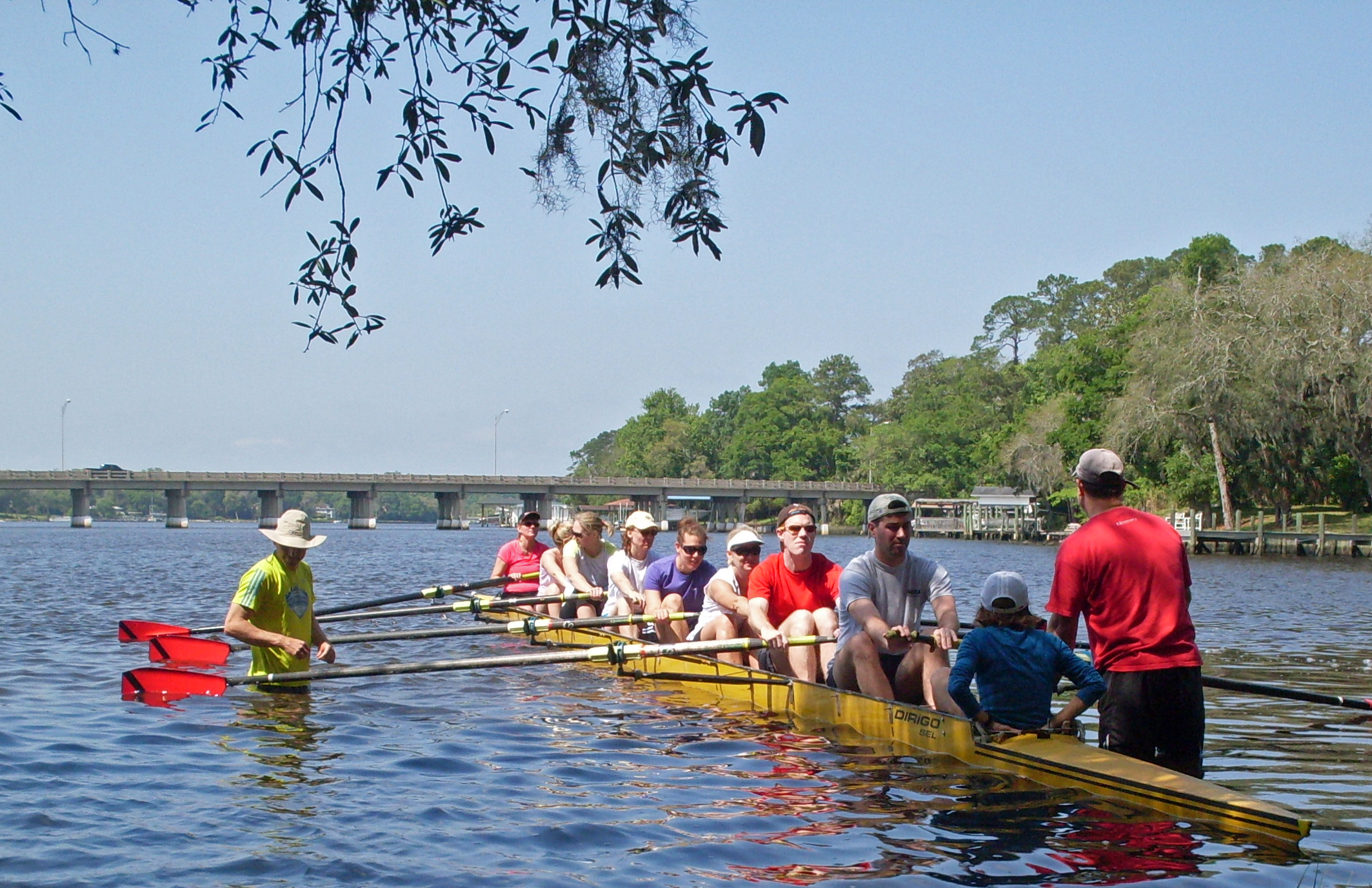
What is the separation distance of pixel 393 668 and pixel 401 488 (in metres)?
113

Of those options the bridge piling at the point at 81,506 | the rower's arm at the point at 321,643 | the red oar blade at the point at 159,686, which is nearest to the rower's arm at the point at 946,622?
the rower's arm at the point at 321,643

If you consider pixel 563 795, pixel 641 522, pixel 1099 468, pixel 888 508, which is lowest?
pixel 563 795

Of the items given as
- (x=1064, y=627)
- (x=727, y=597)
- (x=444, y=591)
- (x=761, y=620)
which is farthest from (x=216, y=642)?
(x=1064, y=627)

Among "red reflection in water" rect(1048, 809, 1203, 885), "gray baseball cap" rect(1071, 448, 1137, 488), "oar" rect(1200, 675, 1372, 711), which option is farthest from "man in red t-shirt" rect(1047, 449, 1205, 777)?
"oar" rect(1200, 675, 1372, 711)

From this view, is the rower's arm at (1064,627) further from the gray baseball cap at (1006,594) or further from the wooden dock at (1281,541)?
the wooden dock at (1281,541)

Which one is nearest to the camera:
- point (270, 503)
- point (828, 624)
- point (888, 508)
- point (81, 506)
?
point (888, 508)

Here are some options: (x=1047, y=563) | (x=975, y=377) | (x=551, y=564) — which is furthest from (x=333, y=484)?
(x=551, y=564)

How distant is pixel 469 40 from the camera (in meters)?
6.48

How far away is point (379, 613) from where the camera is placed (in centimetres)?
1773

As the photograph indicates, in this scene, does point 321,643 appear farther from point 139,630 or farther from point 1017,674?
point 139,630

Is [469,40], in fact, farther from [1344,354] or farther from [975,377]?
[975,377]

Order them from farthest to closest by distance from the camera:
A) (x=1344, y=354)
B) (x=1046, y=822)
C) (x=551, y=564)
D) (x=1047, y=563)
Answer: (x=1047, y=563) < (x=1344, y=354) < (x=551, y=564) < (x=1046, y=822)

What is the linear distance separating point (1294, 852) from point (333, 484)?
381 feet

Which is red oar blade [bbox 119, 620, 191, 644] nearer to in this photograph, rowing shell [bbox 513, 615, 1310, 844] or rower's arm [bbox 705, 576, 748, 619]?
rowing shell [bbox 513, 615, 1310, 844]
